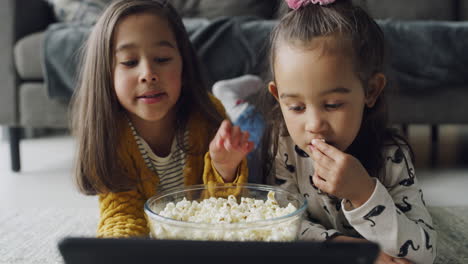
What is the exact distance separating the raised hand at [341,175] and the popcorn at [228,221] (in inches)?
3.2

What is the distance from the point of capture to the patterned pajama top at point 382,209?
84 centimetres

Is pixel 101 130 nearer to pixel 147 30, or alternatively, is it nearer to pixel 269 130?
pixel 147 30

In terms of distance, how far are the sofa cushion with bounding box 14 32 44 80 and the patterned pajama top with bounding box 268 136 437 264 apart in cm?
117

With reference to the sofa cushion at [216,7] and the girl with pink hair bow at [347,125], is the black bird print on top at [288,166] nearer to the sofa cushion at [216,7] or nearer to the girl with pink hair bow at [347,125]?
the girl with pink hair bow at [347,125]

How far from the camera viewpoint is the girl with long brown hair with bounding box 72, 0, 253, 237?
3.56ft

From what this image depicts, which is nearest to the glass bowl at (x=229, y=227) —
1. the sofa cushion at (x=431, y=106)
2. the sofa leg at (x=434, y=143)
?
the sofa cushion at (x=431, y=106)

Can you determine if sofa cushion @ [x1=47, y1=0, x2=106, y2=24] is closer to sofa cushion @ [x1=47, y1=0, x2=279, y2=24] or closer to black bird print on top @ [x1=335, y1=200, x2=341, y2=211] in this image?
sofa cushion @ [x1=47, y1=0, x2=279, y2=24]

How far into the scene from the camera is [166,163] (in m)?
1.23

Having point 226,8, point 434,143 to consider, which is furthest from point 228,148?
point 434,143

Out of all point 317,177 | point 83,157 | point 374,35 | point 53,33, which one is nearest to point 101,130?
point 83,157

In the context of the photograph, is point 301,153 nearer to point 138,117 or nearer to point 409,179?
point 409,179

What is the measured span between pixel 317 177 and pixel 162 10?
582mm

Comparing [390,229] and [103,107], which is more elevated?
[103,107]

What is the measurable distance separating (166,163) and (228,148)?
35cm
